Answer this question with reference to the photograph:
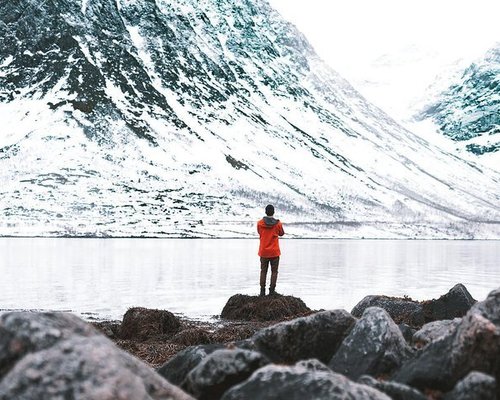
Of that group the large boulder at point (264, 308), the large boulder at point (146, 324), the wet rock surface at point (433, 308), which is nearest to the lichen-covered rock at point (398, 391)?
the wet rock surface at point (433, 308)

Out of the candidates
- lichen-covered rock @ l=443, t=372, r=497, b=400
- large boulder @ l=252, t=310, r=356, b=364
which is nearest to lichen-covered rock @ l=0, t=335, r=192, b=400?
lichen-covered rock @ l=443, t=372, r=497, b=400

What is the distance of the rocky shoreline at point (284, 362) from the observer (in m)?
5.59

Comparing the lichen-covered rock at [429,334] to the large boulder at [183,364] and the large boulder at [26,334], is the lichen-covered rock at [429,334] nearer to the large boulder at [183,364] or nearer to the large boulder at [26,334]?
the large boulder at [183,364]

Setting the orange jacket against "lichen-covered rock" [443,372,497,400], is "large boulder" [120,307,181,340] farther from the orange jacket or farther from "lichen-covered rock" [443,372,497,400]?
"lichen-covered rock" [443,372,497,400]

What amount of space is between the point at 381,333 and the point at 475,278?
35.9 meters

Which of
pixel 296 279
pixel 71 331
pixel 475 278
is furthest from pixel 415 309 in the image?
pixel 475 278

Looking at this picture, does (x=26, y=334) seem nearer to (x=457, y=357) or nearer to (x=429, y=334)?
(x=457, y=357)

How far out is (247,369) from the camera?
7707 millimetres

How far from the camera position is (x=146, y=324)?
58.9 feet

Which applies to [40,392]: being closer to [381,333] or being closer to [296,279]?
[381,333]

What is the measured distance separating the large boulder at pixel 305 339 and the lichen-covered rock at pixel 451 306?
8912 mm

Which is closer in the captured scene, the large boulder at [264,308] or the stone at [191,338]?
the stone at [191,338]

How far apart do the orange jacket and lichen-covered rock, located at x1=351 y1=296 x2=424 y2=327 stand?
326 centimetres

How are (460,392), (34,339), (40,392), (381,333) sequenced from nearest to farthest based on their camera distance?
(40,392), (34,339), (460,392), (381,333)
